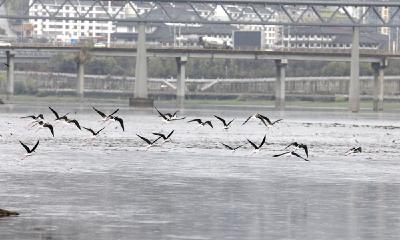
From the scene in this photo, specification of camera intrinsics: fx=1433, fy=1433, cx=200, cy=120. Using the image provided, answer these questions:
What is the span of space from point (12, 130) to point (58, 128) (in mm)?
11635

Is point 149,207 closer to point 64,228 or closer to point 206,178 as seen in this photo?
point 64,228

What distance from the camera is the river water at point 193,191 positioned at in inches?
1620

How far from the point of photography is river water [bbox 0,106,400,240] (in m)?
41.2

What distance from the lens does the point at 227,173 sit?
62.2 metres

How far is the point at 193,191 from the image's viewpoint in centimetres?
5256

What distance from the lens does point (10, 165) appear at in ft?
208

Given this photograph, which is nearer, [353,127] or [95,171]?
[95,171]

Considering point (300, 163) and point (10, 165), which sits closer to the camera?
point (10, 165)

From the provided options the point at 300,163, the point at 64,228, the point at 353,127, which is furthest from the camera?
the point at 353,127

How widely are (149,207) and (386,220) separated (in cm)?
774

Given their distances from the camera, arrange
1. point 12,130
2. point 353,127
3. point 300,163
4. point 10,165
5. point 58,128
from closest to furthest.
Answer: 1. point 10,165
2. point 300,163
3. point 12,130
4. point 58,128
5. point 353,127

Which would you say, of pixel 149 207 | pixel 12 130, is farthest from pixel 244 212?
pixel 12 130

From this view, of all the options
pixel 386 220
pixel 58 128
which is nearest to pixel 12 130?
pixel 58 128

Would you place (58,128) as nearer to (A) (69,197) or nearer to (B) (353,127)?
(B) (353,127)
